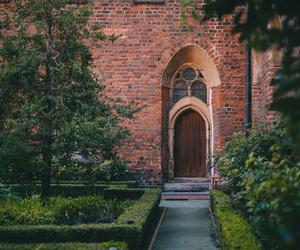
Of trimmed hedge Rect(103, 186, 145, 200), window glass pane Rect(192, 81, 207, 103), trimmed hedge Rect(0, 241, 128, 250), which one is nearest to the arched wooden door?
window glass pane Rect(192, 81, 207, 103)

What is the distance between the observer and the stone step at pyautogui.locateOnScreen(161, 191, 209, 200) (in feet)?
44.0

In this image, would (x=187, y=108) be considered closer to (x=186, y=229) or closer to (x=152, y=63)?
(x=152, y=63)

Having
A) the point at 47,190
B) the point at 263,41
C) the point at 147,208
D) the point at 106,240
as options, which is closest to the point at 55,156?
the point at 47,190

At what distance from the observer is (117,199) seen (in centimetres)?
1055

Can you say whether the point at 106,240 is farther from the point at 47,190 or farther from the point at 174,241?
the point at 47,190

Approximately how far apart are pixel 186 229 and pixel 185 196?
5134 millimetres

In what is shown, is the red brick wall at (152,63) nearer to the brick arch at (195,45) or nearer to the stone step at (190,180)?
the brick arch at (195,45)

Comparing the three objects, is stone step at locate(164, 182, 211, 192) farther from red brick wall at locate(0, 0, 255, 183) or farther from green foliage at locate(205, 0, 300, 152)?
green foliage at locate(205, 0, 300, 152)

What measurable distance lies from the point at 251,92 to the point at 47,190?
24.7ft

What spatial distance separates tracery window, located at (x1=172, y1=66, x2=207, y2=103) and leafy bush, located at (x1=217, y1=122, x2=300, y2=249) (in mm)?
7610

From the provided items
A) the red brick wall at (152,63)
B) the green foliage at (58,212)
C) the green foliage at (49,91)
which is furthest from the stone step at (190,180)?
the green foliage at (49,91)

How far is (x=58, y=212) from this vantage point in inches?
302

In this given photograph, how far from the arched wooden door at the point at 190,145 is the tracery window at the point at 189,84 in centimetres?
64

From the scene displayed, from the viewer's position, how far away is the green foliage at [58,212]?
7.14 metres
